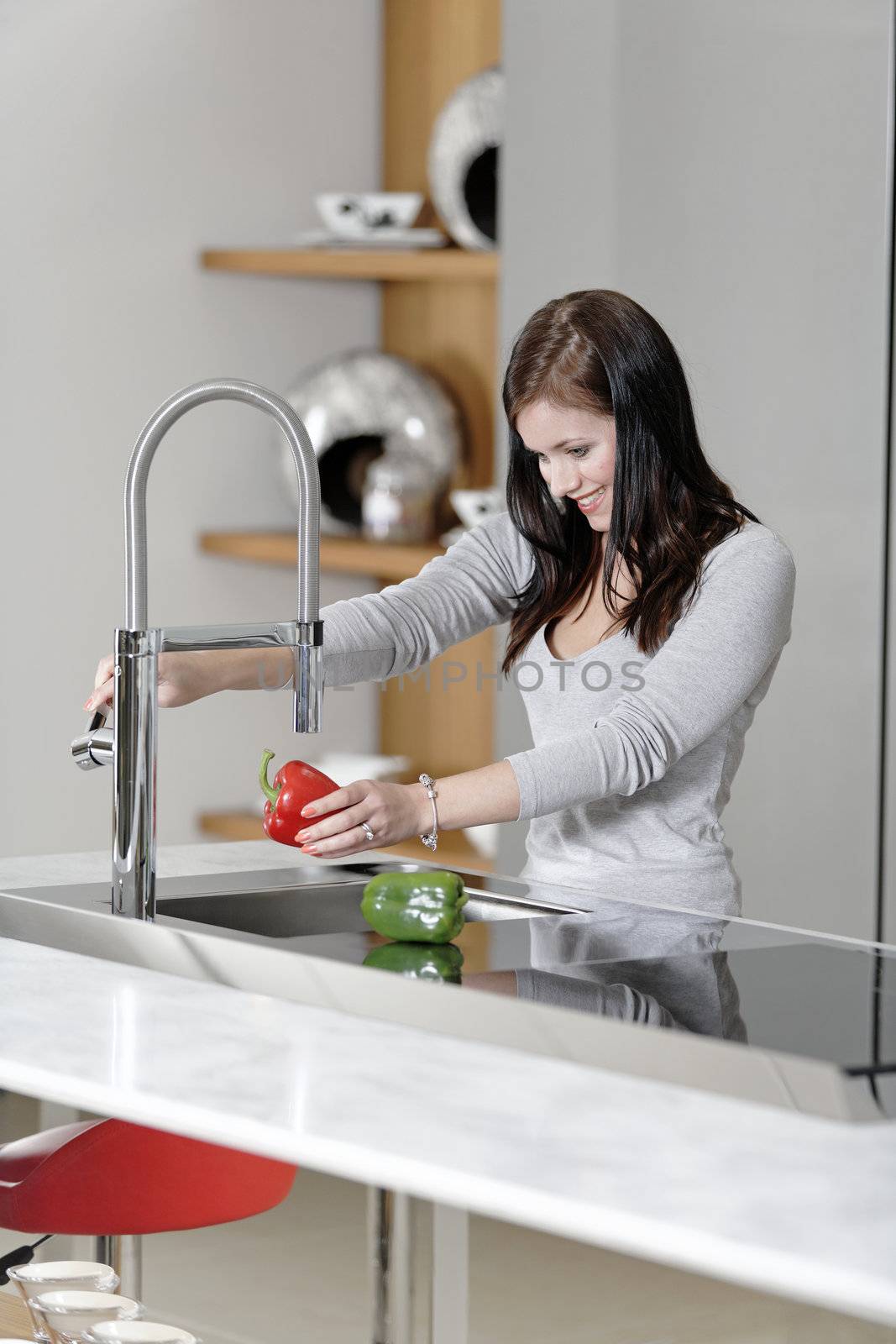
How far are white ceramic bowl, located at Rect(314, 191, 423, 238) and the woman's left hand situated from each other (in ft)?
7.80

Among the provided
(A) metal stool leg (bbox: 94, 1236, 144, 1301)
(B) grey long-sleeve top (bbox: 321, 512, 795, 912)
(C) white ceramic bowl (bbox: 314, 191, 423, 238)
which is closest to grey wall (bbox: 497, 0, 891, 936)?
(C) white ceramic bowl (bbox: 314, 191, 423, 238)

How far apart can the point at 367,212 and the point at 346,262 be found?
0.11 metres

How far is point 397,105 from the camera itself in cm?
411

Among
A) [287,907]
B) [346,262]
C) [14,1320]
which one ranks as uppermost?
[346,262]

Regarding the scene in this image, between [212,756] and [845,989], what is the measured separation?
2740 millimetres

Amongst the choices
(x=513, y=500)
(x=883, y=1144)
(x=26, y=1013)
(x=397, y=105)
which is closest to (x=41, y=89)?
(x=397, y=105)

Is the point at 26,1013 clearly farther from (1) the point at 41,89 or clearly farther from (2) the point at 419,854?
(1) the point at 41,89

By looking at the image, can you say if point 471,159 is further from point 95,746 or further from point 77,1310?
point 77,1310

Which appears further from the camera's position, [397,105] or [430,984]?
[397,105]

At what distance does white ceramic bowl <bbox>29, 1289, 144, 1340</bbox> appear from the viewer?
1498 millimetres

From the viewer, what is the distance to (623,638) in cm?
198

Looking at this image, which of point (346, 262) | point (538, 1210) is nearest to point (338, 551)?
point (346, 262)

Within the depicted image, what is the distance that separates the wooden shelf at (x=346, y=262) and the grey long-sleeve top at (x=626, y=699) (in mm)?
1620

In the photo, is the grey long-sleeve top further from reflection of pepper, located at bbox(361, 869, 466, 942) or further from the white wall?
the white wall
